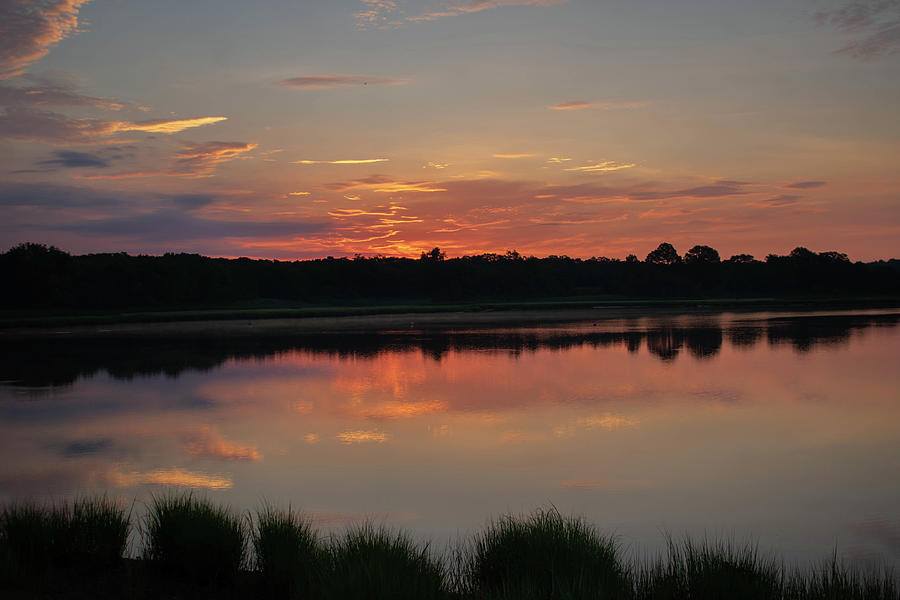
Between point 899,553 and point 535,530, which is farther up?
point 535,530

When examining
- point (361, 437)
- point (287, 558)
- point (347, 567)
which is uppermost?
point (347, 567)

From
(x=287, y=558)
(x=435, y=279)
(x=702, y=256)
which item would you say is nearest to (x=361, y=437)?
(x=287, y=558)

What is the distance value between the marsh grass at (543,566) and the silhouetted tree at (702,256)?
509 feet

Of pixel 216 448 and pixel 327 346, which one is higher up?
pixel 327 346

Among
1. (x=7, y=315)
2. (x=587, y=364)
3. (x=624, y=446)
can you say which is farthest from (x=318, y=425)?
(x=7, y=315)

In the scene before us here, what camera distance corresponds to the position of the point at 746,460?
1095 cm

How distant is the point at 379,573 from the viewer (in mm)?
5145

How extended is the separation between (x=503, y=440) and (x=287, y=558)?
23.0ft

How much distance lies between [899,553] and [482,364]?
17855mm

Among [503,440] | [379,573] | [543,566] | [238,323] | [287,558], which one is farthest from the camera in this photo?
[238,323]

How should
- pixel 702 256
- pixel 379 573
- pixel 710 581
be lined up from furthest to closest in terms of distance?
pixel 702 256 < pixel 710 581 < pixel 379 573

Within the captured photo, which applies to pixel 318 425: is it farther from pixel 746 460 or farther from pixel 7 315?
pixel 7 315

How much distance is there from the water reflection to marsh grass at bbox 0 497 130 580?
50.9ft

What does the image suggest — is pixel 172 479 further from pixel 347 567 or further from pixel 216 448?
pixel 347 567
